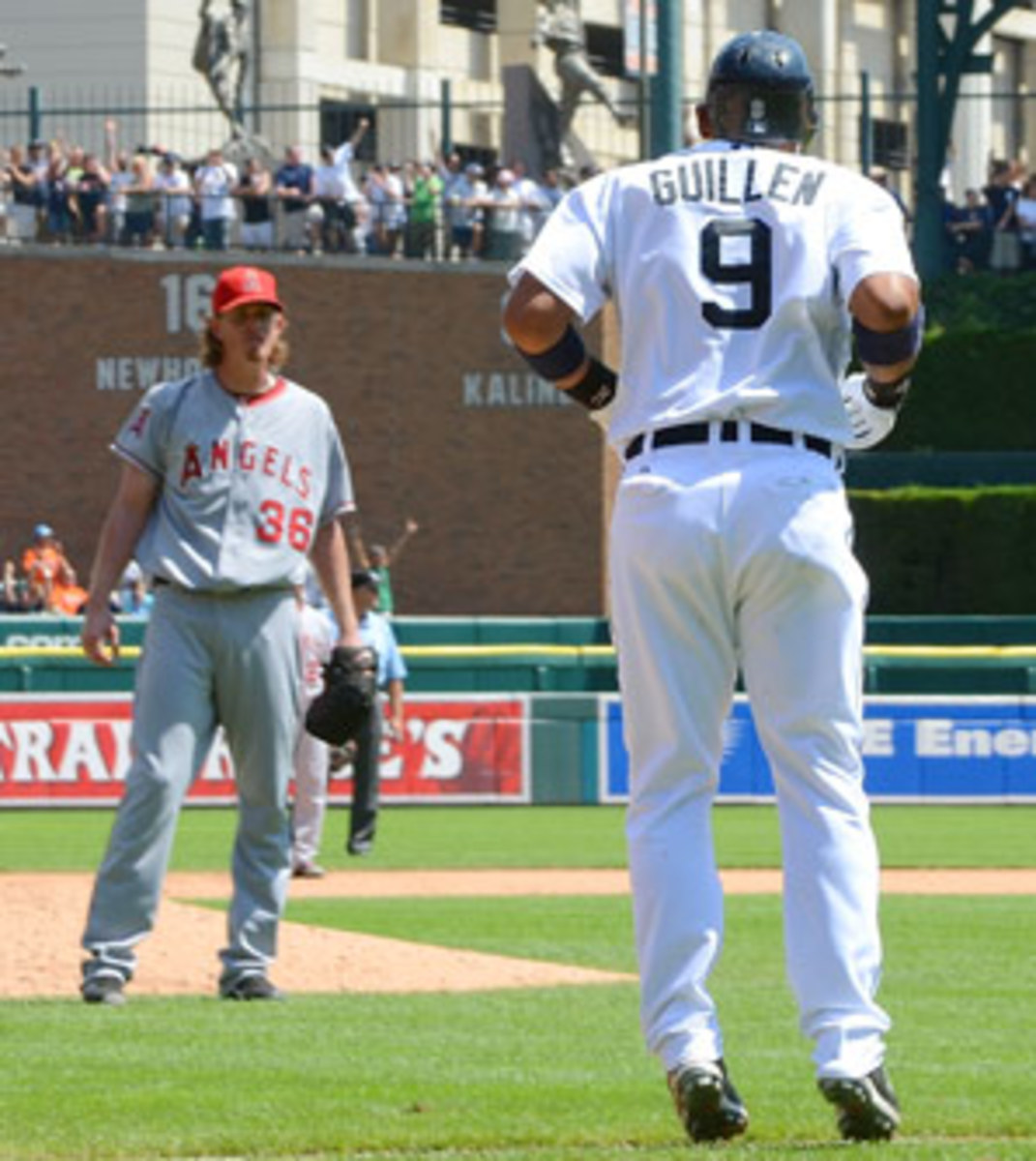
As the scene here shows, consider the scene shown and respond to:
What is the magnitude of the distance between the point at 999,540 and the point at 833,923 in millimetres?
27596

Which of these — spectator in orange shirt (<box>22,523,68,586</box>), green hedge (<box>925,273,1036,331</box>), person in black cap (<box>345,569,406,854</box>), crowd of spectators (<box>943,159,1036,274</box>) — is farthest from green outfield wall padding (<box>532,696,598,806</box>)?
crowd of spectators (<box>943,159,1036,274</box>)

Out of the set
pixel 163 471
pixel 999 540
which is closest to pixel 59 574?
pixel 999 540

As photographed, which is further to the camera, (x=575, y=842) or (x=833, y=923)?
(x=575, y=842)

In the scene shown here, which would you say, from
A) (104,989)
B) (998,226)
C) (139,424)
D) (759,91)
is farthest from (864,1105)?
(998,226)

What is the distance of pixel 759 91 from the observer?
6.86 m

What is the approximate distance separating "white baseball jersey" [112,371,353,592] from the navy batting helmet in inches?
119

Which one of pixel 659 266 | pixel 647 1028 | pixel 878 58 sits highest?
pixel 878 58

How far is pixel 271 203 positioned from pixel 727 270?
30.4m

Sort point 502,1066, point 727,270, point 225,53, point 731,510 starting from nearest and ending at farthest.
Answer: point 731,510 → point 727,270 → point 502,1066 → point 225,53

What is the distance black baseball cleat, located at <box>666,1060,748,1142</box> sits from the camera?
20.9 feet

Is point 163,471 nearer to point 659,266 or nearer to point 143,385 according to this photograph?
point 659,266

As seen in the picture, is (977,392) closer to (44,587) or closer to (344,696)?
(44,587)

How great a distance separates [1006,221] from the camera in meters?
37.4

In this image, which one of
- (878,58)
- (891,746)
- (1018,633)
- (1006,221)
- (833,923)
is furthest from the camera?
(878,58)
